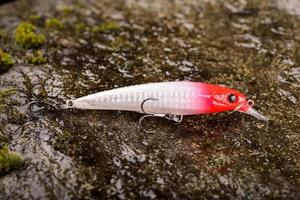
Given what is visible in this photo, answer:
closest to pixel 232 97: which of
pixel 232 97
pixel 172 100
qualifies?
pixel 232 97

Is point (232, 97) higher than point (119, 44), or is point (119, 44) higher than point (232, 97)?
point (232, 97)

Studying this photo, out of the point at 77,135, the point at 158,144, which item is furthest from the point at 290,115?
the point at 77,135

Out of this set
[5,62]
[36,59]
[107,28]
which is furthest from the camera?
[107,28]

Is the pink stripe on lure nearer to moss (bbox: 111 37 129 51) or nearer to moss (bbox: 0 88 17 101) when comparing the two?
moss (bbox: 0 88 17 101)

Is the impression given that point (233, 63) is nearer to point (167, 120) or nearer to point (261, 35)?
point (261, 35)

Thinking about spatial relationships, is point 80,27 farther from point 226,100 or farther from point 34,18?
point 226,100

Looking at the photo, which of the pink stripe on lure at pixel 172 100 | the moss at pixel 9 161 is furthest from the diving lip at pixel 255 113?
the moss at pixel 9 161

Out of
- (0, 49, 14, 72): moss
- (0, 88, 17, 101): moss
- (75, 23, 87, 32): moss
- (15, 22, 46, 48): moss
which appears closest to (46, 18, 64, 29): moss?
(75, 23, 87, 32): moss

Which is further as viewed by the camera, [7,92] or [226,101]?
[7,92]
